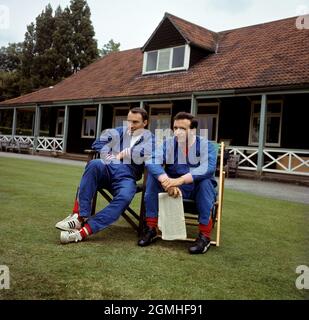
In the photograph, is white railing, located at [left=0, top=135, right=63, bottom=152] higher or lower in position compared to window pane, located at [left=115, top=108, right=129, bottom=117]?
lower

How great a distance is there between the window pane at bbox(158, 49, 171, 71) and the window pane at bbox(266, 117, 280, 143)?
220 inches

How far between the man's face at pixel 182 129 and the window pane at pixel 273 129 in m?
11.5

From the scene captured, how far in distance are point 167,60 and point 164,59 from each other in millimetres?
170

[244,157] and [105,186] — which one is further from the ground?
[244,157]

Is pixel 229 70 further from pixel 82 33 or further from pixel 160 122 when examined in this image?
pixel 82 33

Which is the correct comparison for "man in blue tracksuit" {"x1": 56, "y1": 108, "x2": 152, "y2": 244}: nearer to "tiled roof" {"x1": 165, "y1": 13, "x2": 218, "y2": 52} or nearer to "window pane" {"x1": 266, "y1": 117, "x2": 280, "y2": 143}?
"window pane" {"x1": 266, "y1": 117, "x2": 280, "y2": 143}

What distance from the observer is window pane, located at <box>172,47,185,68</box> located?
17.2 metres

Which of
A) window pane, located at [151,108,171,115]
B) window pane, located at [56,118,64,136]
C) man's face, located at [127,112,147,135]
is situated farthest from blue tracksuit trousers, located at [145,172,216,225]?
window pane, located at [56,118,64,136]

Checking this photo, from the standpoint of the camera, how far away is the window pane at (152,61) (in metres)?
18.3

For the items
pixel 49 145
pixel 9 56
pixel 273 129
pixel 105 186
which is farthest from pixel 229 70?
pixel 9 56

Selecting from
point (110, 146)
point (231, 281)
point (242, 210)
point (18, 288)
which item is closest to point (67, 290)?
point (18, 288)

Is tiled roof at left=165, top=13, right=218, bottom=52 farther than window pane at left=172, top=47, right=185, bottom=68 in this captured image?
No

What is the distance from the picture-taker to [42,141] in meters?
22.0
